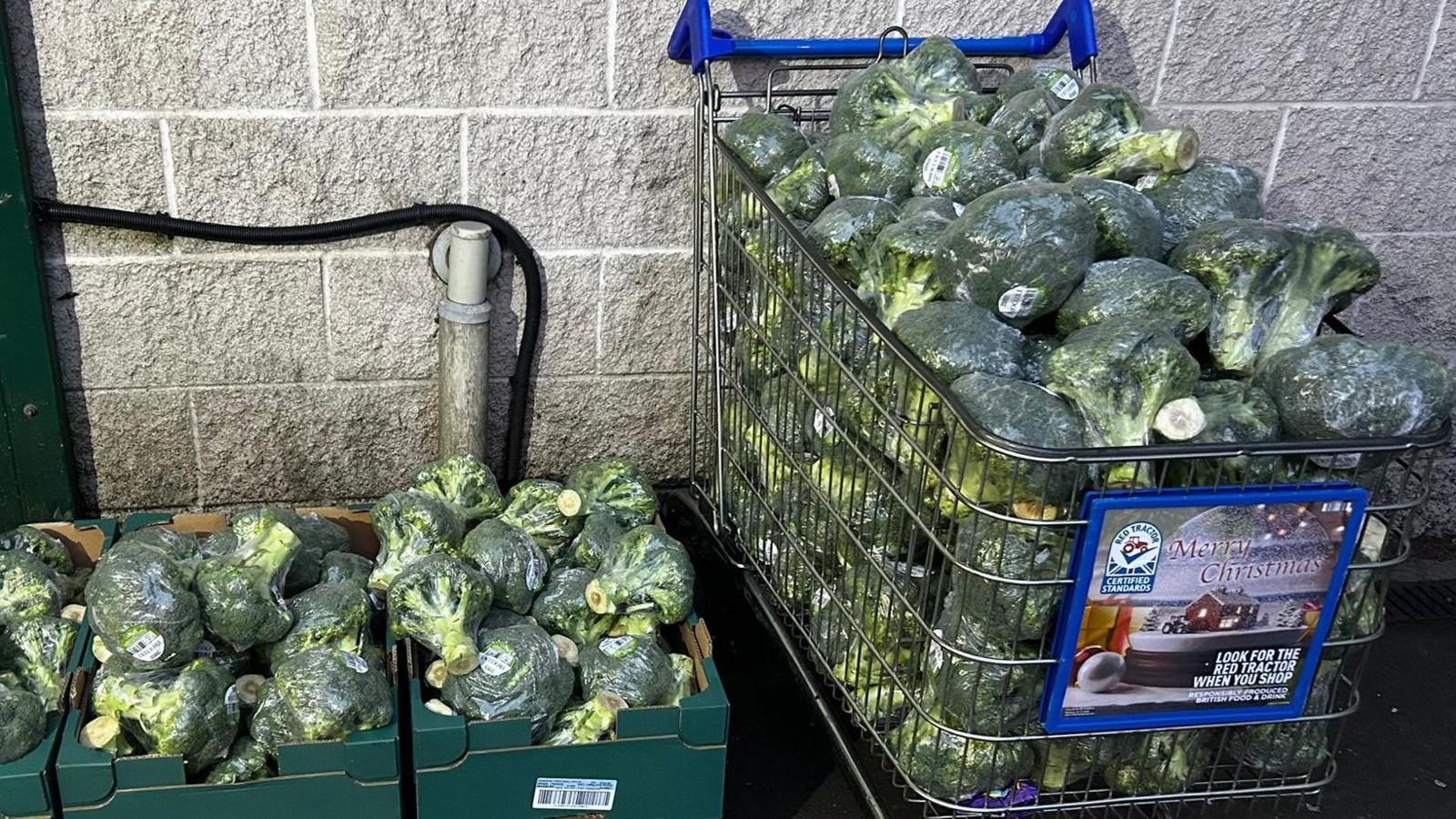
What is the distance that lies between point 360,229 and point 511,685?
130 centimetres

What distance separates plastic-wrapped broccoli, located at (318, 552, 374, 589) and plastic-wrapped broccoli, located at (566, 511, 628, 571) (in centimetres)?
44

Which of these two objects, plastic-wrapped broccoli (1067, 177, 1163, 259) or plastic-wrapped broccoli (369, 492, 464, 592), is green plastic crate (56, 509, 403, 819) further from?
plastic-wrapped broccoli (1067, 177, 1163, 259)

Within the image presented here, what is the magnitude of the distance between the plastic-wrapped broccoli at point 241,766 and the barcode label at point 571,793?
0.49m

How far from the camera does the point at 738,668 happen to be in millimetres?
3271

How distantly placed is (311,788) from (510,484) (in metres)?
1.32

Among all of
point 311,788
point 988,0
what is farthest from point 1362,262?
point 311,788

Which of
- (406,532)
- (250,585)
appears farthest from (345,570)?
(250,585)

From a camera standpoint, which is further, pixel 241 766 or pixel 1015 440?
pixel 241 766

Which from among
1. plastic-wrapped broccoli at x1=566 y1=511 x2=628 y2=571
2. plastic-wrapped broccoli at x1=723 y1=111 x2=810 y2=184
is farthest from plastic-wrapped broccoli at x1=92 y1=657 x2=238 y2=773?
plastic-wrapped broccoli at x1=723 y1=111 x2=810 y2=184

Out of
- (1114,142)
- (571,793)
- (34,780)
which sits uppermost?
(1114,142)

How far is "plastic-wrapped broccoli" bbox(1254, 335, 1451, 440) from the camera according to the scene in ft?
6.29

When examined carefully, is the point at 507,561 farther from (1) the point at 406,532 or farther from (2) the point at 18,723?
(2) the point at 18,723

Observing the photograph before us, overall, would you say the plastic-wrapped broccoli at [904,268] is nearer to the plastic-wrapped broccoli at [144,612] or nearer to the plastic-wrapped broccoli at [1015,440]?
the plastic-wrapped broccoli at [1015,440]

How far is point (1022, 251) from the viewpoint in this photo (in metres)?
2.11
